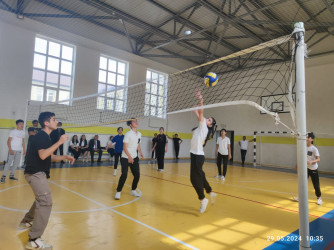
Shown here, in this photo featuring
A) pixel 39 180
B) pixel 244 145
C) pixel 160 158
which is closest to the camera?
pixel 39 180

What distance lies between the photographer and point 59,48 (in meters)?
10.7

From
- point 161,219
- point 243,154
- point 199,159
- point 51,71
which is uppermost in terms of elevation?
point 51,71

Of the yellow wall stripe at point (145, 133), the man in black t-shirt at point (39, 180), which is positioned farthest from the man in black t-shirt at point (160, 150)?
the man in black t-shirt at point (39, 180)

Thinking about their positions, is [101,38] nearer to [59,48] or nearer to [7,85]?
[59,48]

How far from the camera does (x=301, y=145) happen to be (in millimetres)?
2428

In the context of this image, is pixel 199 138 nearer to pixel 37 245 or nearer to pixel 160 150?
pixel 37 245

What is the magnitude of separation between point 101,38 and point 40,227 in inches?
435

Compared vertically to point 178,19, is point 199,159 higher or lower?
lower

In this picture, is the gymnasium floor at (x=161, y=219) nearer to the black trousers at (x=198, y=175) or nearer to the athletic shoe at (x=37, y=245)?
the athletic shoe at (x=37, y=245)

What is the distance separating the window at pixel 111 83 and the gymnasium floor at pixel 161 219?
6658mm

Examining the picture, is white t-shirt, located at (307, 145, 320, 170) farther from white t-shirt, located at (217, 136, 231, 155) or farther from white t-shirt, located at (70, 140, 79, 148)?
white t-shirt, located at (70, 140, 79, 148)

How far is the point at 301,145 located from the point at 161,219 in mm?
2320

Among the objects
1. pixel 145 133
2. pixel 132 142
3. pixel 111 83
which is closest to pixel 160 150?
pixel 132 142

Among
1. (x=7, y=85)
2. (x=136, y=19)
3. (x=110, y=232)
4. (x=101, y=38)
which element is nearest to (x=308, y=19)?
(x=136, y=19)
